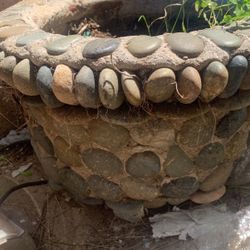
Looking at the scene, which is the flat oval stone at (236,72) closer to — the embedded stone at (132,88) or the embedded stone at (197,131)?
the embedded stone at (197,131)

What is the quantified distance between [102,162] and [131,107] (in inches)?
10.9

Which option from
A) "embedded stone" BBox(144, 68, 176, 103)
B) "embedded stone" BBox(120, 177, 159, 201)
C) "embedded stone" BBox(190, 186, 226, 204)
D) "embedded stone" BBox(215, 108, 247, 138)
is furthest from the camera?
"embedded stone" BBox(190, 186, 226, 204)

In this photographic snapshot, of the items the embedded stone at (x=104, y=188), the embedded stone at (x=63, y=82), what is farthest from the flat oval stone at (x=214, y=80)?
the embedded stone at (x=104, y=188)

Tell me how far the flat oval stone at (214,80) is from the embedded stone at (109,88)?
0.78 ft

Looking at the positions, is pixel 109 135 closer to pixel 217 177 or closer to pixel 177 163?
pixel 177 163

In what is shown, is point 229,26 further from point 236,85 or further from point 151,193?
point 151,193

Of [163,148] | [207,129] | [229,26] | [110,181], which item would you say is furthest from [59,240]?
[229,26]

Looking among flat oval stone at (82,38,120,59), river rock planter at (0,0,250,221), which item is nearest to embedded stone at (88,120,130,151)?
river rock planter at (0,0,250,221)

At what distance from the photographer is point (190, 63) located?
1.25 meters

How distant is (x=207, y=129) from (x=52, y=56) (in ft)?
1.78

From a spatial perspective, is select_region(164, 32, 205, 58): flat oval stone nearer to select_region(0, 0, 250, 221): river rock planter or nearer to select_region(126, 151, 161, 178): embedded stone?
select_region(0, 0, 250, 221): river rock planter

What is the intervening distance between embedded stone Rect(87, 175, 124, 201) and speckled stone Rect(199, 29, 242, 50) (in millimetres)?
623

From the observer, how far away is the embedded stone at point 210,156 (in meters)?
1.51

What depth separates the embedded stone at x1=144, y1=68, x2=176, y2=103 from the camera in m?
1.23
